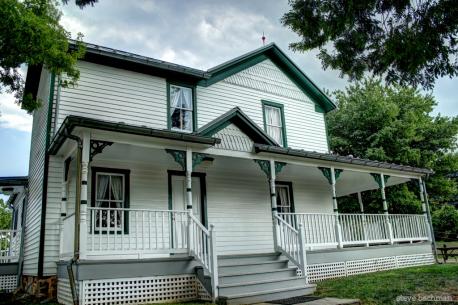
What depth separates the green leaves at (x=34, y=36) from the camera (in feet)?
25.9

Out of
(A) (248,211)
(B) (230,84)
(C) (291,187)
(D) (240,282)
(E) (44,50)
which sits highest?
(B) (230,84)

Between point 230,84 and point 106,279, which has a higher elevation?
point 230,84

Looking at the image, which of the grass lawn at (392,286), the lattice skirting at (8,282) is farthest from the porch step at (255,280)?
the lattice skirting at (8,282)

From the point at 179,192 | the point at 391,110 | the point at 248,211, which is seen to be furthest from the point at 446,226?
the point at 179,192

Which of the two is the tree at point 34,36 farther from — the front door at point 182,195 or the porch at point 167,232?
the front door at point 182,195

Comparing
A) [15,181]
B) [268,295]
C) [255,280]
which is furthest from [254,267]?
[15,181]

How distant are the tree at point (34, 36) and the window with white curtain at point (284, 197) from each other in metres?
7.79

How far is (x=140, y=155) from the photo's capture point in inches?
414

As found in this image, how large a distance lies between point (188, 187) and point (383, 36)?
5227mm

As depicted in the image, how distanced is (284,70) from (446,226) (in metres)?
17.4

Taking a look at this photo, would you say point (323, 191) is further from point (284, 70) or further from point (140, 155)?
point (140, 155)

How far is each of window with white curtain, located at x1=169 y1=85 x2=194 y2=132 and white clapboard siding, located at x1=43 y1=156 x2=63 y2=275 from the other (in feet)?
11.8

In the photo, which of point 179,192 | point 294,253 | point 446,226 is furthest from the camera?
point 446,226

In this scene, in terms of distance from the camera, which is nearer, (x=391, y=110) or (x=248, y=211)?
(x=248, y=211)
